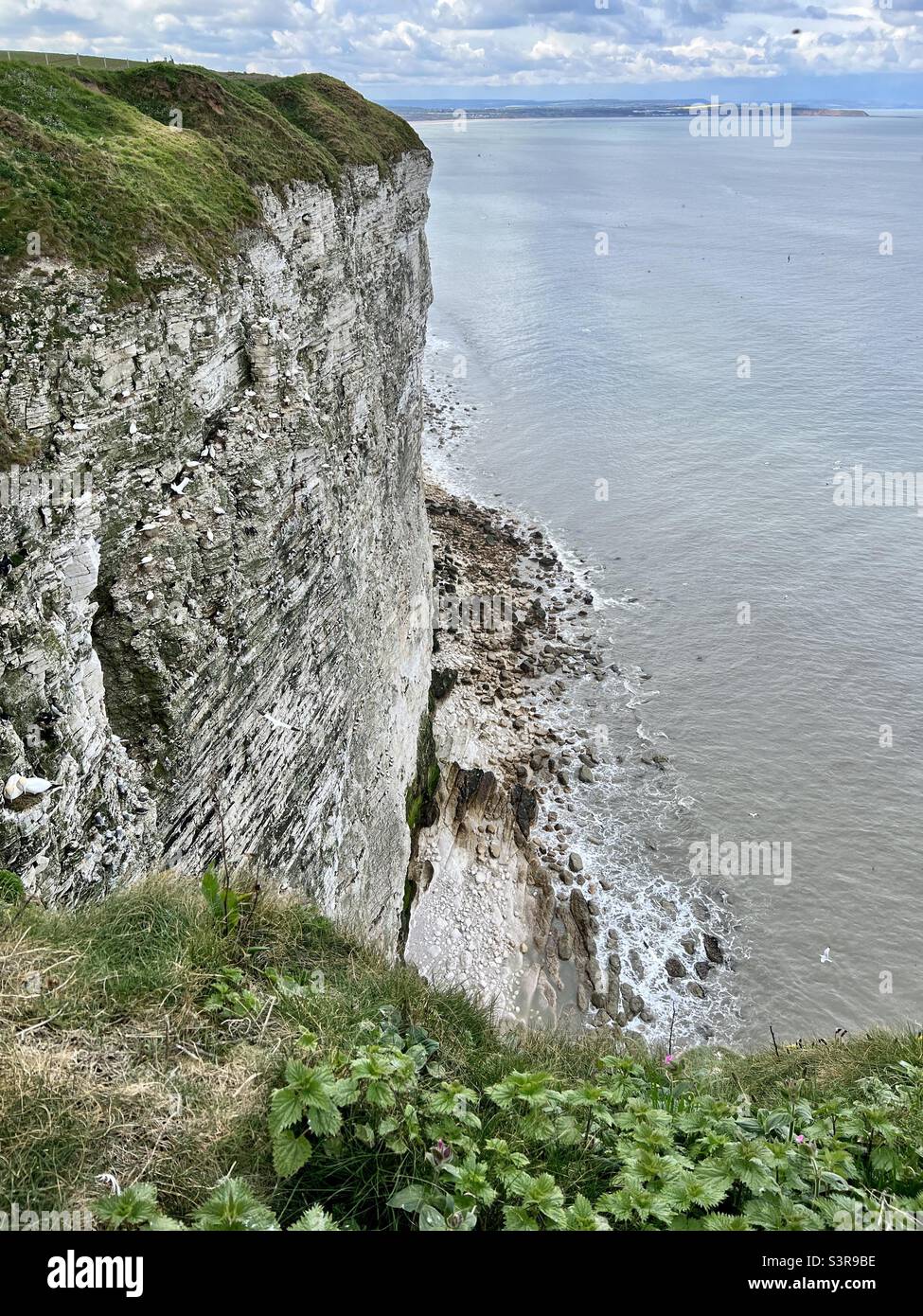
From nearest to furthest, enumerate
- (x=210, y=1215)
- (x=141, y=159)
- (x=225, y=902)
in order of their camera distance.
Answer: (x=210, y=1215) → (x=225, y=902) → (x=141, y=159)

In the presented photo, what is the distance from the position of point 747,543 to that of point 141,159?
35.7 meters

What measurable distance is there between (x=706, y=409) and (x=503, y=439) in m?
Result: 14.1

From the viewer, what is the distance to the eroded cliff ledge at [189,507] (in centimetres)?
839

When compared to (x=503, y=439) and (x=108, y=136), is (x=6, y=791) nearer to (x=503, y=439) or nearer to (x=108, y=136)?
(x=108, y=136)

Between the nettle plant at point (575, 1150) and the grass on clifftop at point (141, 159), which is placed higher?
the grass on clifftop at point (141, 159)

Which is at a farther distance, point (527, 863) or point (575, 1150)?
point (527, 863)

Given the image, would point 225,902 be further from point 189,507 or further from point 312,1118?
point 189,507

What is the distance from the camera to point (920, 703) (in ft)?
105

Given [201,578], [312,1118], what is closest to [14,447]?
[201,578]

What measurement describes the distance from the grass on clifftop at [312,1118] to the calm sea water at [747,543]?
18449 millimetres

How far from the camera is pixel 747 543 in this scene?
4188 centimetres

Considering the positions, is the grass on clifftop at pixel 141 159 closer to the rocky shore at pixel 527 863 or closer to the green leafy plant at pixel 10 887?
the green leafy plant at pixel 10 887

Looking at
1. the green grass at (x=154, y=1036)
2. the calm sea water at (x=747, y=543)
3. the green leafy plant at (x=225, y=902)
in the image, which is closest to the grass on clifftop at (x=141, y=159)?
the green leafy plant at (x=225, y=902)
